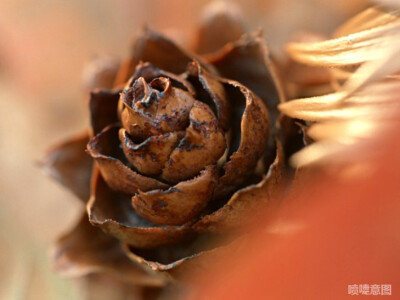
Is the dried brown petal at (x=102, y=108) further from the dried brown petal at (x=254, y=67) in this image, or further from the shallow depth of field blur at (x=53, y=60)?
the shallow depth of field blur at (x=53, y=60)

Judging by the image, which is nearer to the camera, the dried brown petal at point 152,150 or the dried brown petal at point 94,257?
the dried brown petal at point 152,150

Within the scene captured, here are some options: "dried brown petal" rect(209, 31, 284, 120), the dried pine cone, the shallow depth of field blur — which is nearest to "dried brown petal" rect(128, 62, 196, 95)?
the dried pine cone

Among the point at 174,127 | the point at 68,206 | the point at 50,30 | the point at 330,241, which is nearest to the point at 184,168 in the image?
the point at 174,127

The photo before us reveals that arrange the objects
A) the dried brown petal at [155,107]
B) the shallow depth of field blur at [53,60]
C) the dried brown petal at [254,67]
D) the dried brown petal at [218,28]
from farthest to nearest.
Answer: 1. the shallow depth of field blur at [53,60]
2. the dried brown petal at [218,28]
3. the dried brown petal at [254,67]
4. the dried brown petal at [155,107]

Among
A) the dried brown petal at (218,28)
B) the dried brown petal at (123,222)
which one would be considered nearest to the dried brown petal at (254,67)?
the dried brown petal at (218,28)

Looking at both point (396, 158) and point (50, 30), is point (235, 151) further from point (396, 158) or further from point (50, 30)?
point (50, 30)

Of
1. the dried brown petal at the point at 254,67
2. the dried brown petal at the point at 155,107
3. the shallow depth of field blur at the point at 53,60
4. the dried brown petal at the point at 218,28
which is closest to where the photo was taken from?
the dried brown petal at the point at 155,107

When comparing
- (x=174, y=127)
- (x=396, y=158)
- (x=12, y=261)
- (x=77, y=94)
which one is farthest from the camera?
(x=77, y=94)
